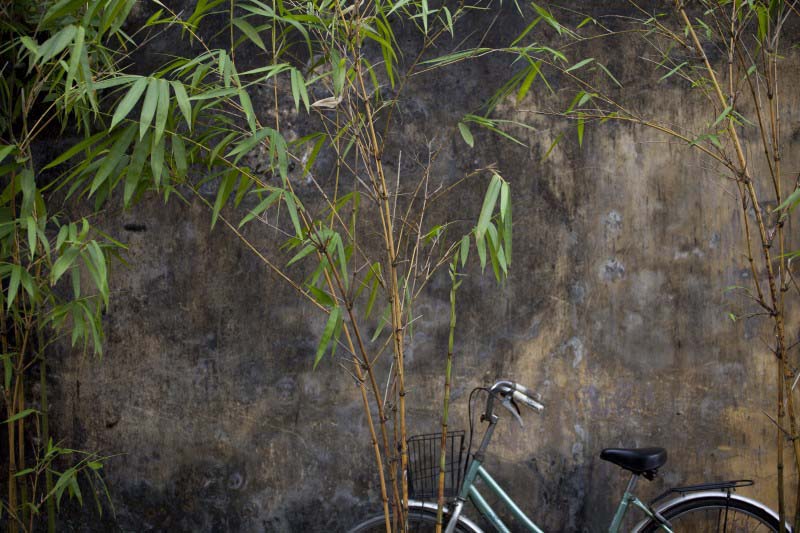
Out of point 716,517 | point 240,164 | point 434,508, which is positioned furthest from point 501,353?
point 240,164

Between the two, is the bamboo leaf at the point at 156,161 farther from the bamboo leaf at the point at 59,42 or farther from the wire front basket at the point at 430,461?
the wire front basket at the point at 430,461

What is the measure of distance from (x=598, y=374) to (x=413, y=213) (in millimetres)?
1066

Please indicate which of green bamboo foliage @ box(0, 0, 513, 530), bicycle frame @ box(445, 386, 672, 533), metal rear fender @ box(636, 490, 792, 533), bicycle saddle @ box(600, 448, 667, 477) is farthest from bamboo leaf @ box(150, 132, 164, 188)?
metal rear fender @ box(636, 490, 792, 533)

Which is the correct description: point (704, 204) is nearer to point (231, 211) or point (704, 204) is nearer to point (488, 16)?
point (488, 16)

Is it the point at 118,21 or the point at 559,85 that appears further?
the point at 559,85

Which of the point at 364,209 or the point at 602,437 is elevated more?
the point at 364,209

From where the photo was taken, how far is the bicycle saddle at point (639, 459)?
2627 mm

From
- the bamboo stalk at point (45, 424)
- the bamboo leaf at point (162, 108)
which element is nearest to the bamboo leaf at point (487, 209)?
the bamboo leaf at point (162, 108)

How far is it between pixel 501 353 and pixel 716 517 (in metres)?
1.16

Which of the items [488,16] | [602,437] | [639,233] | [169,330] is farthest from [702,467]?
[169,330]

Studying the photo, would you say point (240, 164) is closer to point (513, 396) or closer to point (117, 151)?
point (117, 151)

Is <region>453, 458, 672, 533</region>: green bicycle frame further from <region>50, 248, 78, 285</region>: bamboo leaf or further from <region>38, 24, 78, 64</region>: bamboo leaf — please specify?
<region>38, 24, 78, 64</region>: bamboo leaf

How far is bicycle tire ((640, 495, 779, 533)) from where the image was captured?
284 centimetres

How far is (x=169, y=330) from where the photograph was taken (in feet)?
10.6
